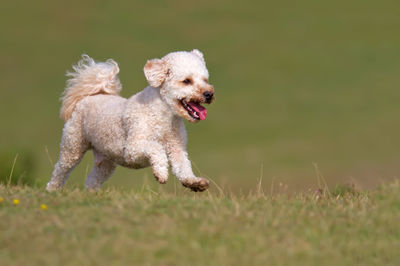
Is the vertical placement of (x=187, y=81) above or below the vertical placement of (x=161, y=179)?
above

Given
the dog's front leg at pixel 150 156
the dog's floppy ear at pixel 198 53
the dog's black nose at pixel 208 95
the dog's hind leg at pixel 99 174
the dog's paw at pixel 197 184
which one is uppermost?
the dog's floppy ear at pixel 198 53

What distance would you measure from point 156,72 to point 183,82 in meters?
0.42

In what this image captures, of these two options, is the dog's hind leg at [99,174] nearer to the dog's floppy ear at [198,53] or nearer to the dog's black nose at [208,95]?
the dog's floppy ear at [198,53]

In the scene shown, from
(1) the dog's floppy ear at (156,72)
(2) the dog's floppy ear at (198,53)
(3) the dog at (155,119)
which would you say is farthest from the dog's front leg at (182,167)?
(2) the dog's floppy ear at (198,53)

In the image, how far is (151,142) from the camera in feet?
27.4

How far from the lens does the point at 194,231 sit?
5.90 meters

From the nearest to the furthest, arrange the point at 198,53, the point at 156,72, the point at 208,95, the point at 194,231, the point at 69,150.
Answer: the point at 194,231 → the point at 208,95 → the point at 156,72 → the point at 198,53 → the point at 69,150

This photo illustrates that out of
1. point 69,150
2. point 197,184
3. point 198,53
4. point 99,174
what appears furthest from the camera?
point 99,174

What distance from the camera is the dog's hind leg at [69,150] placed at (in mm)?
9961

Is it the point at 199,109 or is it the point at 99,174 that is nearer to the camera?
the point at 199,109

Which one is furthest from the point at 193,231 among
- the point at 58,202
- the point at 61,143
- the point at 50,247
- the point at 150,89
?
the point at 61,143

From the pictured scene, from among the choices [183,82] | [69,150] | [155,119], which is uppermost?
[183,82]

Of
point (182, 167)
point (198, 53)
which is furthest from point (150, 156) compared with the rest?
point (198, 53)

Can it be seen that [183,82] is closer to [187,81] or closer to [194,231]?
[187,81]
